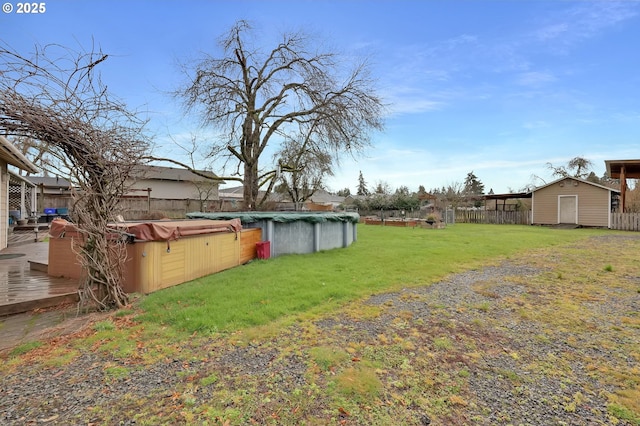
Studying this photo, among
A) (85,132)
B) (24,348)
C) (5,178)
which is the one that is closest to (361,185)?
(5,178)

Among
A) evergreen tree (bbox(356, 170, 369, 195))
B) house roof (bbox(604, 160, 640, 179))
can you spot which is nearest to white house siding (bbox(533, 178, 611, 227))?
house roof (bbox(604, 160, 640, 179))

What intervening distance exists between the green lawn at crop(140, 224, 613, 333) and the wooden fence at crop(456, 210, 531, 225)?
18.4 meters

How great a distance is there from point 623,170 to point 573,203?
3910mm

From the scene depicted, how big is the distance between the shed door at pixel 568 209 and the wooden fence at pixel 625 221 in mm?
2020

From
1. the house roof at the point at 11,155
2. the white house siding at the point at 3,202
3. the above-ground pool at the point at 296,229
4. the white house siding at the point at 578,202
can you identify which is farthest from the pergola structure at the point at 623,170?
the white house siding at the point at 3,202

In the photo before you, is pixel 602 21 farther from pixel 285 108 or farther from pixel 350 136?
pixel 285 108

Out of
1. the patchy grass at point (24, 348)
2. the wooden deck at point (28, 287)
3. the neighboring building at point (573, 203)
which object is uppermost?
the neighboring building at point (573, 203)

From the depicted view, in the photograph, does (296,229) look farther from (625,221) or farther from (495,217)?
(495,217)

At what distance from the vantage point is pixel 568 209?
68.1ft

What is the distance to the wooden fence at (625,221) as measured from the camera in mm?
17219

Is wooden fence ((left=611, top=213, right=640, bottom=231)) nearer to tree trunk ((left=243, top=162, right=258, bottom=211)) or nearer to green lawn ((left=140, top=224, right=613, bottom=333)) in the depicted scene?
green lawn ((left=140, top=224, right=613, bottom=333))

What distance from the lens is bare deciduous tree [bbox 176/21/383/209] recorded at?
11.8m

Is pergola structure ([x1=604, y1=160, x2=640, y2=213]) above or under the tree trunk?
above

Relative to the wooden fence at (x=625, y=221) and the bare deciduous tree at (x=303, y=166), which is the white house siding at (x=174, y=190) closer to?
the bare deciduous tree at (x=303, y=166)
